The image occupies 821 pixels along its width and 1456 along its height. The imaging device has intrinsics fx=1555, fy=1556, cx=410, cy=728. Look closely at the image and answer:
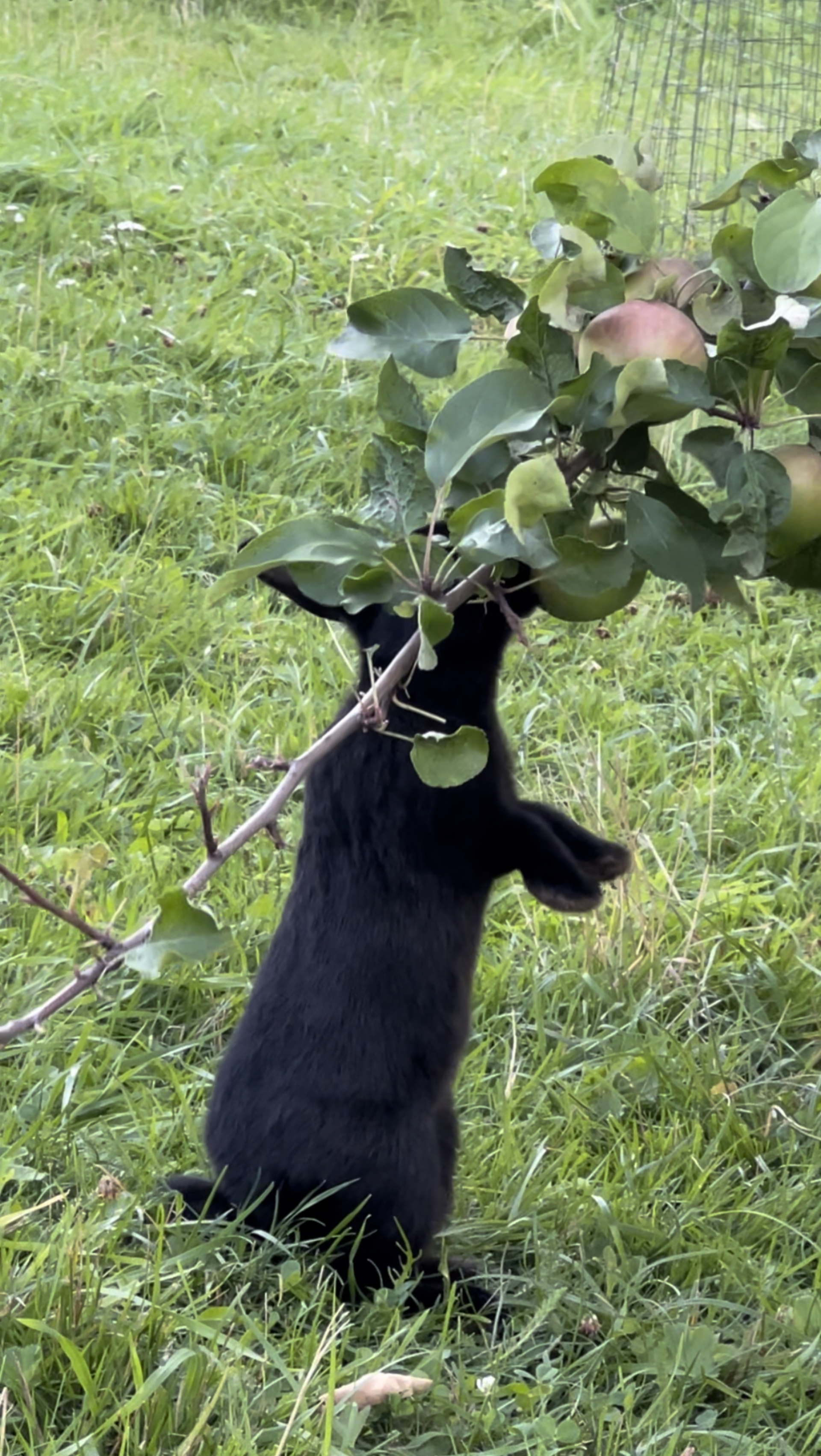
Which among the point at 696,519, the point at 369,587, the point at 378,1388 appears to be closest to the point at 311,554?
the point at 369,587

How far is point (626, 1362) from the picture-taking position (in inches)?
78.2

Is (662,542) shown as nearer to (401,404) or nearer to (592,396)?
(592,396)

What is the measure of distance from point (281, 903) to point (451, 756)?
1482mm

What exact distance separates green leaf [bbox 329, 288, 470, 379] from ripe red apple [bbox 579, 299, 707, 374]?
0.44 ft

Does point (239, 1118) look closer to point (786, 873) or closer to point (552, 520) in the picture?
point (552, 520)

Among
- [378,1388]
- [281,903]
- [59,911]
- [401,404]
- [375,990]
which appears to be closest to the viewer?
[59,911]

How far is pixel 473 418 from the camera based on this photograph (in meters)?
1.37

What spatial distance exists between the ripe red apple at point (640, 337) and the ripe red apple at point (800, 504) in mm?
145

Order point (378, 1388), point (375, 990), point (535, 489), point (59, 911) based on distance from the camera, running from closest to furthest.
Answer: point (59, 911) → point (535, 489) → point (378, 1388) → point (375, 990)

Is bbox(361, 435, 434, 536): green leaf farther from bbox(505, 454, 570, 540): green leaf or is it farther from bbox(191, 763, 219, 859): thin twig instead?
bbox(191, 763, 219, 859): thin twig

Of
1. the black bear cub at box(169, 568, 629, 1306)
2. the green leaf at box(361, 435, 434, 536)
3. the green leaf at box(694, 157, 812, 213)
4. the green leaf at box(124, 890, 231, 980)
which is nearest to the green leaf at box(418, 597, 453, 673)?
the green leaf at box(361, 435, 434, 536)

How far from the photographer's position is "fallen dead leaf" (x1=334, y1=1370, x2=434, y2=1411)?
5.88 ft

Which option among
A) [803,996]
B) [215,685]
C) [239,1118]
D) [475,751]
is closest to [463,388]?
[475,751]

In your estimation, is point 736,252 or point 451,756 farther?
point 736,252
